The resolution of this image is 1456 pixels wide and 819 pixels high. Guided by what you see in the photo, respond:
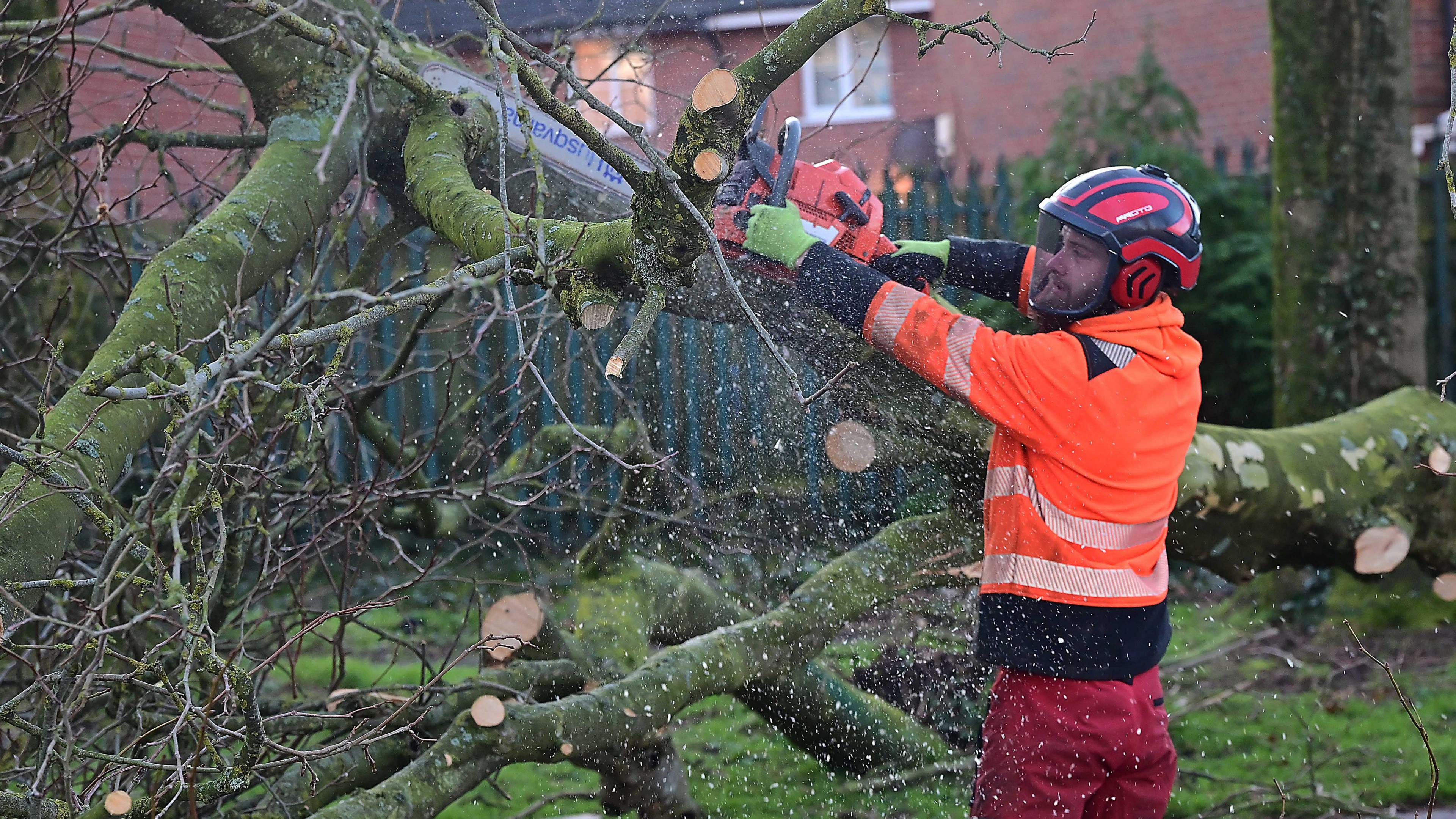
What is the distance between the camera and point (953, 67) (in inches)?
643

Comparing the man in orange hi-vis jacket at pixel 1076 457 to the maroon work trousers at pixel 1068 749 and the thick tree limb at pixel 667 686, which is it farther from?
the thick tree limb at pixel 667 686

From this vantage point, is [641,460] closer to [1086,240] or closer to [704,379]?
[1086,240]

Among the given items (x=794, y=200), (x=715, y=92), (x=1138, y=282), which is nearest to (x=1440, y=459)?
(x=1138, y=282)

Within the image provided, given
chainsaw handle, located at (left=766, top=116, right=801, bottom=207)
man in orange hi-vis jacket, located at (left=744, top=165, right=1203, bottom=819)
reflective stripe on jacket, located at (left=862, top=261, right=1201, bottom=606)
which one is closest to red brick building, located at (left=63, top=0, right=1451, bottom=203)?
chainsaw handle, located at (left=766, top=116, right=801, bottom=207)

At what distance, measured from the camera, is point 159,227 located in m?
7.13

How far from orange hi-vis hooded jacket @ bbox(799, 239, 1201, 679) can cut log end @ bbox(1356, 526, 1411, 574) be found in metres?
1.44

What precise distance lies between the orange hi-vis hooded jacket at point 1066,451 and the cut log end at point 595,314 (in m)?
0.55

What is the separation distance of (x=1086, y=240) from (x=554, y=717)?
5.77 feet

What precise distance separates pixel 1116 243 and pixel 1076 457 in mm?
519

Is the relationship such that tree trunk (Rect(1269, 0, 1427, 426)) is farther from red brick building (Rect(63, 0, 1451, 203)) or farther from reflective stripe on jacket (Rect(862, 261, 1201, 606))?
reflective stripe on jacket (Rect(862, 261, 1201, 606))

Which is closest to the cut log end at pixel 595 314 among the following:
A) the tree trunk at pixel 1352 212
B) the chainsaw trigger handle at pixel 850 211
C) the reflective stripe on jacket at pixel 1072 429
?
the reflective stripe on jacket at pixel 1072 429

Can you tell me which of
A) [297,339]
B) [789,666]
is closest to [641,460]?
[789,666]

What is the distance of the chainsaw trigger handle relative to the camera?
3.00 metres

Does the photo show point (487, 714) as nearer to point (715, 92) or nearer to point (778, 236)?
point (778, 236)
